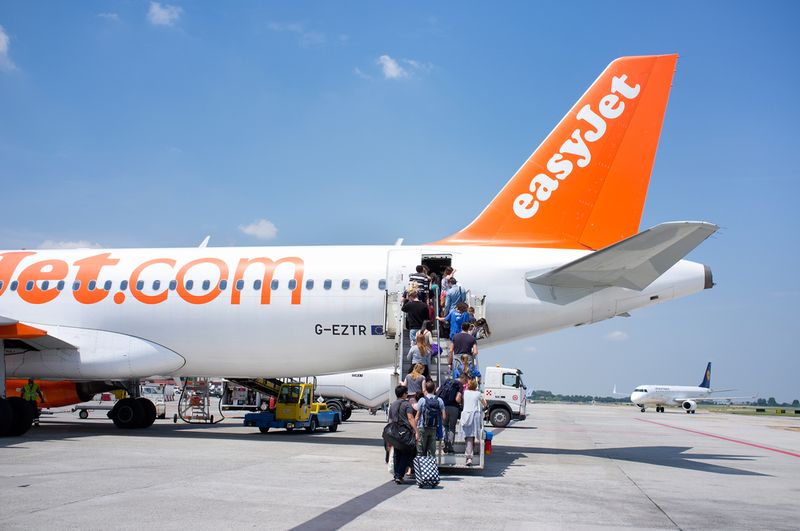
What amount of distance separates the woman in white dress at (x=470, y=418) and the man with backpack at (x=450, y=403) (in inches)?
6.1

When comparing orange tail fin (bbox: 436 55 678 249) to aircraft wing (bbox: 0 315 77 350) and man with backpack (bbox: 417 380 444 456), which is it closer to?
man with backpack (bbox: 417 380 444 456)

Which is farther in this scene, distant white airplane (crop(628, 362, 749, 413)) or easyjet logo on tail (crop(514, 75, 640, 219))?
distant white airplane (crop(628, 362, 749, 413))

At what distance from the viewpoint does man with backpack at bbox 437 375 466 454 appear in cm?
1275

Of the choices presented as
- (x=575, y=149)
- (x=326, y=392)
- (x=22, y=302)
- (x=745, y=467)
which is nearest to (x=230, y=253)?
(x=22, y=302)

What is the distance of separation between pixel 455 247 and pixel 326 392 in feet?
59.7

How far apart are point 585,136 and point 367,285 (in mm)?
6571

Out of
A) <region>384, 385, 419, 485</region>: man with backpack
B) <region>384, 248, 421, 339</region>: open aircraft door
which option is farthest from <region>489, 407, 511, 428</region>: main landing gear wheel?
<region>384, 385, 419, 485</region>: man with backpack

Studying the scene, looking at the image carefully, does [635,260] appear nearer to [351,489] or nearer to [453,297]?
[453,297]

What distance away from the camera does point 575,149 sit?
17.2 m

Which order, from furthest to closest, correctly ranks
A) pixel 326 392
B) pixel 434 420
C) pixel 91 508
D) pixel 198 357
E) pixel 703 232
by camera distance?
pixel 326 392 → pixel 198 357 → pixel 703 232 → pixel 434 420 → pixel 91 508

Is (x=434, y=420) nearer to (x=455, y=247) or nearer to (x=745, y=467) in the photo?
(x=455, y=247)

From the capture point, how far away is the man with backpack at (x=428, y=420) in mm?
11359

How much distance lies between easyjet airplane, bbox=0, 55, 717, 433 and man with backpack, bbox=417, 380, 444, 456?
17.1ft

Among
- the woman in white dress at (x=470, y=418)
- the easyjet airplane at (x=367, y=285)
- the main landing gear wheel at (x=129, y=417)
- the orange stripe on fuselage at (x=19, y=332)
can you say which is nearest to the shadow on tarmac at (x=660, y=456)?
the easyjet airplane at (x=367, y=285)
